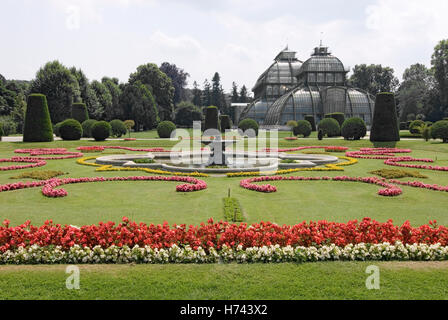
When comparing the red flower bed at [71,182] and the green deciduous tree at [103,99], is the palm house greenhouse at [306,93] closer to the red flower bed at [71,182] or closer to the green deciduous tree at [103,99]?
the green deciduous tree at [103,99]

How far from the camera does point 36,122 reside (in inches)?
1052

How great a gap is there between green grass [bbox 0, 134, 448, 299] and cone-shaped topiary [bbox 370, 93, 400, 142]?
13996 mm

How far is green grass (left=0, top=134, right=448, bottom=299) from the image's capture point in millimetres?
3503

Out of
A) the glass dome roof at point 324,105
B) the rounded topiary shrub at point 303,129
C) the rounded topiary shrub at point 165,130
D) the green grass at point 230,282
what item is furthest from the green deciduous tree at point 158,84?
the green grass at point 230,282

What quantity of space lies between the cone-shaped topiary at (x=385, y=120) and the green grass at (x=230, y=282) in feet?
82.3

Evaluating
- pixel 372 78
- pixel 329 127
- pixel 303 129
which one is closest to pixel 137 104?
pixel 303 129

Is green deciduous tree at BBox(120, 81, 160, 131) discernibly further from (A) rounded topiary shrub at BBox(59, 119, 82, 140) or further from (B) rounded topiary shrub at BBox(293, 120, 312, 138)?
(B) rounded topiary shrub at BBox(293, 120, 312, 138)

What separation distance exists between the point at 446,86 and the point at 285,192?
5512cm

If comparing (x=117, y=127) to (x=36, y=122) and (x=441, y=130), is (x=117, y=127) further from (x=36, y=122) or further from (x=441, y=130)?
(x=441, y=130)

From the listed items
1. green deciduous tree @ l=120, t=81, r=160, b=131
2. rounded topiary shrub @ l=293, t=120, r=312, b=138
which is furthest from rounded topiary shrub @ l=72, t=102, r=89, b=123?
rounded topiary shrub @ l=293, t=120, r=312, b=138

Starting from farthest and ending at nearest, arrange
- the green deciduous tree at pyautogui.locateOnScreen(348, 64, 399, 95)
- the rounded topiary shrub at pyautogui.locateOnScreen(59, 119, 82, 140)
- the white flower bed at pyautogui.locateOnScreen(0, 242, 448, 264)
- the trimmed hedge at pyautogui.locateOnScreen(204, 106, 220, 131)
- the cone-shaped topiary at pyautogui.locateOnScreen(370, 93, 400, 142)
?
1. the green deciduous tree at pyautogui.locateOnScreen(348, 64, 399, 95)
2. the trimmed hedge at pyautogui.locateOnScreen(204, 106, 220, 131)
3. the rounded topiary shrub at pyautogui.locateOnScreen(59, 119, 82, 140)
4. the cone-shaped topiary at pyautogui.locateOnScreen(370, 93, 400, 142)
5. the white flower bed at pyautogui.locateOnScreen(0, 242, 448, 264)
